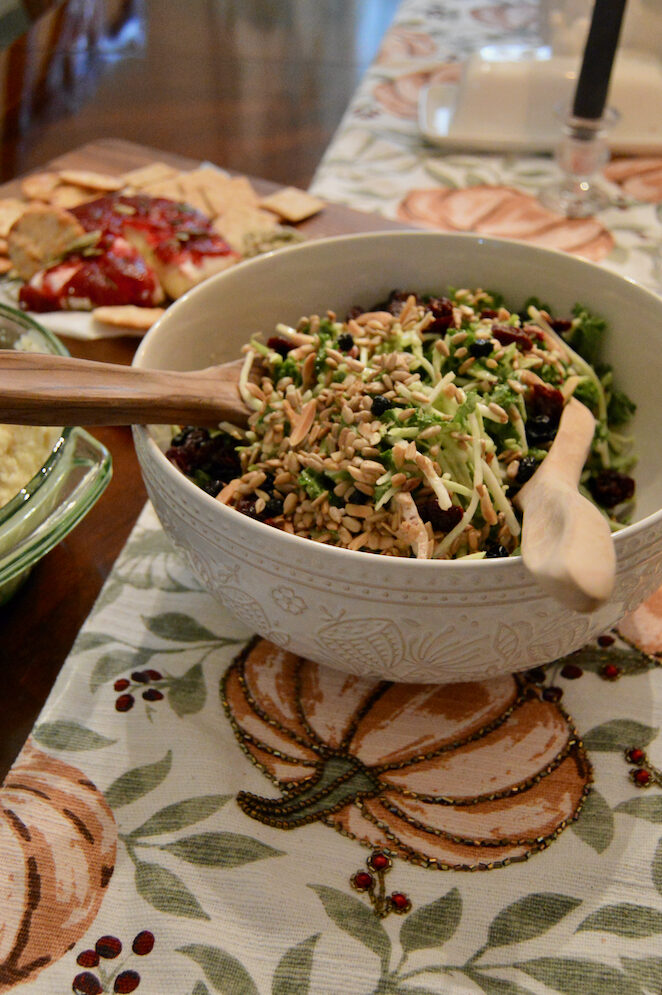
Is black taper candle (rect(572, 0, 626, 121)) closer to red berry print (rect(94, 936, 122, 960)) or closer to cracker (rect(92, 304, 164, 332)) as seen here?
cracker (rect(92, 304, 164, 332))

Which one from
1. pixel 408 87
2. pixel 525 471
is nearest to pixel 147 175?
pixel 408 87

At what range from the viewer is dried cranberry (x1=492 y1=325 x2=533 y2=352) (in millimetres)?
1060

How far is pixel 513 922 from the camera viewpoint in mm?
751

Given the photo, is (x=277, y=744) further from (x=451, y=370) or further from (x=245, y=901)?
(x=451, y=370)

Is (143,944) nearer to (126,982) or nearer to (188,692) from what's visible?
(126,982)

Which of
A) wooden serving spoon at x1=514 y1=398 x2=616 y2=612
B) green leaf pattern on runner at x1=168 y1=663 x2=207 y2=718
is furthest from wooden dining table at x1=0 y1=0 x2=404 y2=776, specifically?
wooden serving spoon at x1=514 y1=398 x2=616 y2=612

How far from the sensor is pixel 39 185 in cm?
199

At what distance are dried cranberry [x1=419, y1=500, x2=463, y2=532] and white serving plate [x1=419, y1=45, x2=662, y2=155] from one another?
1689 mm

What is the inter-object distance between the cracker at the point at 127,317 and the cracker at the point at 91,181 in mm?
584

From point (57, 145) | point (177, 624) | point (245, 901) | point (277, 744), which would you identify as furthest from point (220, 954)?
point (57, 145)

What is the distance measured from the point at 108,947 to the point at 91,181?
5.96ft

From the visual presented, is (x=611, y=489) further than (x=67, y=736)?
Yes

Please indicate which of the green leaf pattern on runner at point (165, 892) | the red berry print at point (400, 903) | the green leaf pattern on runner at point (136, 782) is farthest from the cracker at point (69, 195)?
the red berry print at point (400, 903)

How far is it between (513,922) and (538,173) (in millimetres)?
1962
